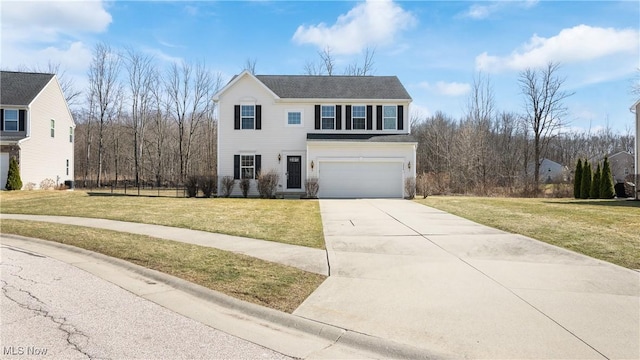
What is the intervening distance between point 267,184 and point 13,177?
49.9 ft

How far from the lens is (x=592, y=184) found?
26.3 metres

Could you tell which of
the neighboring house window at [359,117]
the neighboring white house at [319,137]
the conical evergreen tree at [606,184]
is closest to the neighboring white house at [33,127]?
the neighboring white house at [319,137]

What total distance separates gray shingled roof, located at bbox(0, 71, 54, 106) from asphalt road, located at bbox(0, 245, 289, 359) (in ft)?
86.3

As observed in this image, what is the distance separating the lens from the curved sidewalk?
25.0ft

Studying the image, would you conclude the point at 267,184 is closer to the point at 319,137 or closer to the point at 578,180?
the point at 319,137

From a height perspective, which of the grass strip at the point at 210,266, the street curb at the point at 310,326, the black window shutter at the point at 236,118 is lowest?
the street curb at the point at 310,326

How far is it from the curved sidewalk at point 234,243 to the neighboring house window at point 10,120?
1724 cm

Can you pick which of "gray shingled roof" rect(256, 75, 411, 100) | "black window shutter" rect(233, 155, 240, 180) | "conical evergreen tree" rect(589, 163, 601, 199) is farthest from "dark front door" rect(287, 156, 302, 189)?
"conical evergreen tree" rect(589, 163, 601, 199)

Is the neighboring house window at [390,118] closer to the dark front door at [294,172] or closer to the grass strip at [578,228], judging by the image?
the dark front door at [294,172]

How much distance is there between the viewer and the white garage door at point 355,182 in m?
23.8

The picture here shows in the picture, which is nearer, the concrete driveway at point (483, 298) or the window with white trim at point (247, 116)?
the concrete driveway at point (483, 298)

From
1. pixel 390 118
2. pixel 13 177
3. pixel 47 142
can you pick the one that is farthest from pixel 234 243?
pixel 47 142

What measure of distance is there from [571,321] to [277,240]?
6389 mm

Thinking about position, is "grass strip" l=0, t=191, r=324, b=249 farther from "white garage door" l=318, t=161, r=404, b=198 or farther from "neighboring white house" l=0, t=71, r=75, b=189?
"white garage door" l=318, t=161, r=404, b=198
